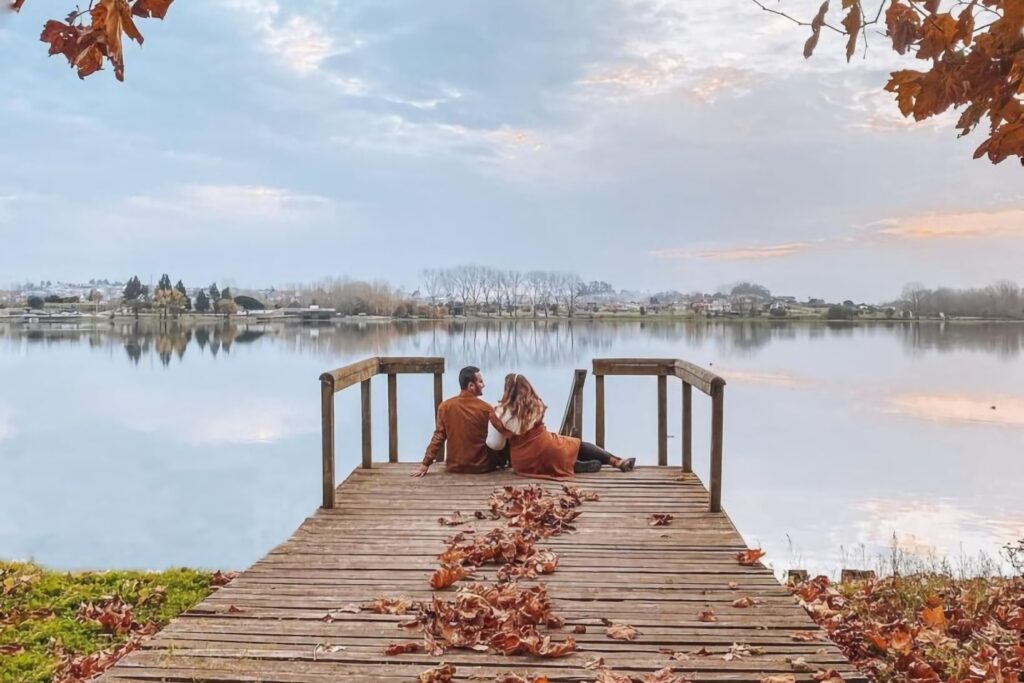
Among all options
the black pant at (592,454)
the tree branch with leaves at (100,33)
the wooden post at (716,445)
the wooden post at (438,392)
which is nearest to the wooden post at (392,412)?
the wooden post at (438,392)

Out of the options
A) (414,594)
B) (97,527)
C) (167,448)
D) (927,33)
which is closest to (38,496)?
(97,527)

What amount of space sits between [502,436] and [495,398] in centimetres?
1807

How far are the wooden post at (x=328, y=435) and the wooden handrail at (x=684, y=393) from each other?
3135mm

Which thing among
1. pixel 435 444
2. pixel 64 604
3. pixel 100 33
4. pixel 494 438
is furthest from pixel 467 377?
pixel 100 33

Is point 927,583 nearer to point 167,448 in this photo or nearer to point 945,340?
point 167,448

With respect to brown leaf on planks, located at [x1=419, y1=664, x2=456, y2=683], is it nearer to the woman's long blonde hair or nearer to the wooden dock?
the wooden dock

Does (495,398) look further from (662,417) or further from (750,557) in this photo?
(750,557)

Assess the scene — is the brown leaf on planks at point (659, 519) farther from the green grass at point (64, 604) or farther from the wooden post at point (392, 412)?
the green grass at point (64, 604)

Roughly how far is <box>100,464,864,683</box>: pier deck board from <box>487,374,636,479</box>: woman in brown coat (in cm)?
96

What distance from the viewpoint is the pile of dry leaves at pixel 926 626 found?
380cm

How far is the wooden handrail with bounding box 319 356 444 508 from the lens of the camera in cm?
610

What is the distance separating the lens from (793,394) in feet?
121

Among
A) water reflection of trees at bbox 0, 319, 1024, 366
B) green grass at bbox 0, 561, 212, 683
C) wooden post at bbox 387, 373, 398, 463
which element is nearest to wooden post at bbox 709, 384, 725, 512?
wooden post at bbox 387, 373, 398, 463

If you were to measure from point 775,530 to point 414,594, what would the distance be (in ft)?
36.6
